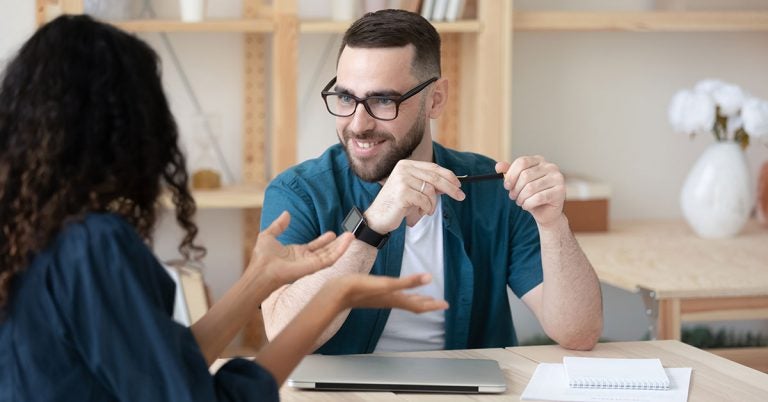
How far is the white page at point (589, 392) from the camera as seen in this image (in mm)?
1704

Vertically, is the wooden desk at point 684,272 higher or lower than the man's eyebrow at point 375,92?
lower

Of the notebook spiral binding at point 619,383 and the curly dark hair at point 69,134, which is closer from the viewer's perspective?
the curly dark hair at point 69,134

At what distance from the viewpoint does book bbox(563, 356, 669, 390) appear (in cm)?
175

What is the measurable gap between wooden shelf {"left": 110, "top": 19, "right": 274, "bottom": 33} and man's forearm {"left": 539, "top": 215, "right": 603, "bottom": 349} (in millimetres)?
1490

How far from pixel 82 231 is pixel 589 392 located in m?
0.83

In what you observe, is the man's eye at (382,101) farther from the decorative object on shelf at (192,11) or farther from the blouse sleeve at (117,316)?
the decorative object on shelf at (192,11)

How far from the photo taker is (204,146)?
3604 millimetres

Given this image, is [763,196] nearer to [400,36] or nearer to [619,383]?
[400,36]

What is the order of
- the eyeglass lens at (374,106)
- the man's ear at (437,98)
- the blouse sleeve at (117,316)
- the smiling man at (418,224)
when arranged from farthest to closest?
the man's ear at (437,98)
the eyeglass lens at (374,106)
the smiling man at (418,224)
the blouse sleeve at (117,316)

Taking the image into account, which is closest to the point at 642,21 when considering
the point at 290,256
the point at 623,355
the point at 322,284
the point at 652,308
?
the point at 652,308

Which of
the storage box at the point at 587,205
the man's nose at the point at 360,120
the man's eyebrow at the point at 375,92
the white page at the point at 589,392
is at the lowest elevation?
the storage box at the point at 587,205

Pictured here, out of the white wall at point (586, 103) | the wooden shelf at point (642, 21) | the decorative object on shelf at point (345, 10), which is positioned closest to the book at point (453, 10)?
the wooden shelf at point (642, 21)

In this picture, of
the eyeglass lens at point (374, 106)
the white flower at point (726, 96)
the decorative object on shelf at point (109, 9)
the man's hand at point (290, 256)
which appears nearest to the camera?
the man's hand at point (290, 256)

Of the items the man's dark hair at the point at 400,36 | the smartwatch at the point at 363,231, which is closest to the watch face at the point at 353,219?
the smartwatch at the point at 363,231
